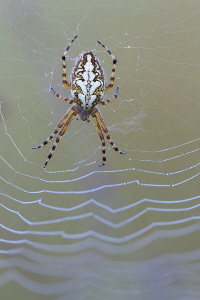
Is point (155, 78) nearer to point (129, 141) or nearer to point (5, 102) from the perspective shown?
point (129, 141)

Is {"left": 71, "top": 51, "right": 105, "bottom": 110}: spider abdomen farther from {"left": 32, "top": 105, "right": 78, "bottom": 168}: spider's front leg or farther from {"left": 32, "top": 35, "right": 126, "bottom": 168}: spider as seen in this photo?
{"left": 32, "top": 105, "right": 78, "bottom": 168}: spider's front leg

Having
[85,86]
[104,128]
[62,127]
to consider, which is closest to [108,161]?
[104,128]

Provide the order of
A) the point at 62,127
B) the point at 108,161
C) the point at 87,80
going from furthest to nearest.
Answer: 1. the point at 108,161
2. the point at 62,127
3. the point at 87,80

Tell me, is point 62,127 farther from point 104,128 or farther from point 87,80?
point 87,80

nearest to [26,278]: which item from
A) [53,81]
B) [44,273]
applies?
[44,273]

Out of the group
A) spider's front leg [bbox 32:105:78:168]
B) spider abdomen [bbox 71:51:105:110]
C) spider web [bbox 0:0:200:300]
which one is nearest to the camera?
spider abdomen [bbox 71:51:105:110]

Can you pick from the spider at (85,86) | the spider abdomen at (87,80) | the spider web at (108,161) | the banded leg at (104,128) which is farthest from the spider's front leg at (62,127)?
the spider abdomen at (87,80)

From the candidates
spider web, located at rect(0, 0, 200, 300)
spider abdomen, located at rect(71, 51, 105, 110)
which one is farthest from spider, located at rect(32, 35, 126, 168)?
spider web, located at rect(0, 0, 200, 300)
